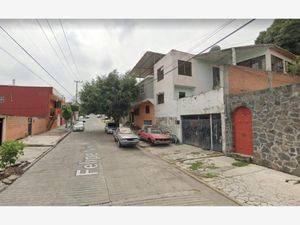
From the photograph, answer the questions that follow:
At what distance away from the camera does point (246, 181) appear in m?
5.82

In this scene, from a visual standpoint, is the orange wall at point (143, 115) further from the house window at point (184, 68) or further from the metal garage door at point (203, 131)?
the metal garage door at point (203, 131)

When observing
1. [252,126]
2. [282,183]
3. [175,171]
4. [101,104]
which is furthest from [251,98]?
[101,104]

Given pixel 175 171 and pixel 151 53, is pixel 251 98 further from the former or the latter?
pixel 151 53


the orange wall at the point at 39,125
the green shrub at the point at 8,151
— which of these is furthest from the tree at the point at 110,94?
the green shrub at the point at 8,151

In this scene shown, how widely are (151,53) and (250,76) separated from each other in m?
10.7

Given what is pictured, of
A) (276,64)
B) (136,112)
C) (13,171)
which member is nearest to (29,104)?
(136,112)

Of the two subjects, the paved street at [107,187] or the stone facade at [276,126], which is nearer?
the paved street at [107,187]

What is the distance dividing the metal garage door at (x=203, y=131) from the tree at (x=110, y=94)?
9.60 meters

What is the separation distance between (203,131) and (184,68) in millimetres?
7466

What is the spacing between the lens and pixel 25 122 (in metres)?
17.8

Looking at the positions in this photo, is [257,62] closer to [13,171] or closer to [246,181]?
[246,181]

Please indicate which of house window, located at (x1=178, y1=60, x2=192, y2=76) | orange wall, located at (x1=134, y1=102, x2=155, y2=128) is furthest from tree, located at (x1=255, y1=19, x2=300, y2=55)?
orange wall, located at (x1=134, y1=102, x2=155, y2=128)

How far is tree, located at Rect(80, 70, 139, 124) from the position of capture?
68.7ft

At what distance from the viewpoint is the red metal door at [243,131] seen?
8488 millimetres
